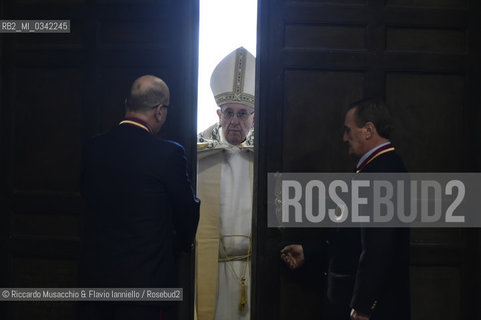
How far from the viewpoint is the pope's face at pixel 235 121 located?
14.0ft

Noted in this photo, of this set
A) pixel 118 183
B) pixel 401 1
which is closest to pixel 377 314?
pixel 118 183

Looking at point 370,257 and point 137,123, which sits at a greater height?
point 137,123

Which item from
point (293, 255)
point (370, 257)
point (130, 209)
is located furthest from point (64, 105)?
point (370, 257)

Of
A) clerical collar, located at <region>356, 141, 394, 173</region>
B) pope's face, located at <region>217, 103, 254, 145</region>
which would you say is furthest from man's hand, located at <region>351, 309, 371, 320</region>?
pope's face, located at <region>217, 103, 254, 145</region>

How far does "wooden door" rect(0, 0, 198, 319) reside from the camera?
316 centimetres

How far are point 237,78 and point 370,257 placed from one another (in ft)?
7.61

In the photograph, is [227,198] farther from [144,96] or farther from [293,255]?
[144,96]

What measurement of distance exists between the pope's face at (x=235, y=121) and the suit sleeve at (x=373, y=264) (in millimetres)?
2117

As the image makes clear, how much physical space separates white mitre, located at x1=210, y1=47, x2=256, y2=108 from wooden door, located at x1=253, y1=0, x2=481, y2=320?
108 centimetres

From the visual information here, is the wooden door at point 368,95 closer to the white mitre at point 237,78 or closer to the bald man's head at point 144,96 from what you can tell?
the bald man's head at point 144,96

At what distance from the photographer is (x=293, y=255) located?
3.04 m

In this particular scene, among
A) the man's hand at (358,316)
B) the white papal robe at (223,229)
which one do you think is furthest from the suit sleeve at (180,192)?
the white papal robe at (223,229)

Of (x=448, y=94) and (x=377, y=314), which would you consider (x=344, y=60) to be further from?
(x=377, y=314)

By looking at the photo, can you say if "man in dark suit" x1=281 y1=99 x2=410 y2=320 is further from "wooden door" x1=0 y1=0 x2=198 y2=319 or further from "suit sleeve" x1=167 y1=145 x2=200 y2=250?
"wooden door" x1=0 y1=0 x2=198 y2=319
